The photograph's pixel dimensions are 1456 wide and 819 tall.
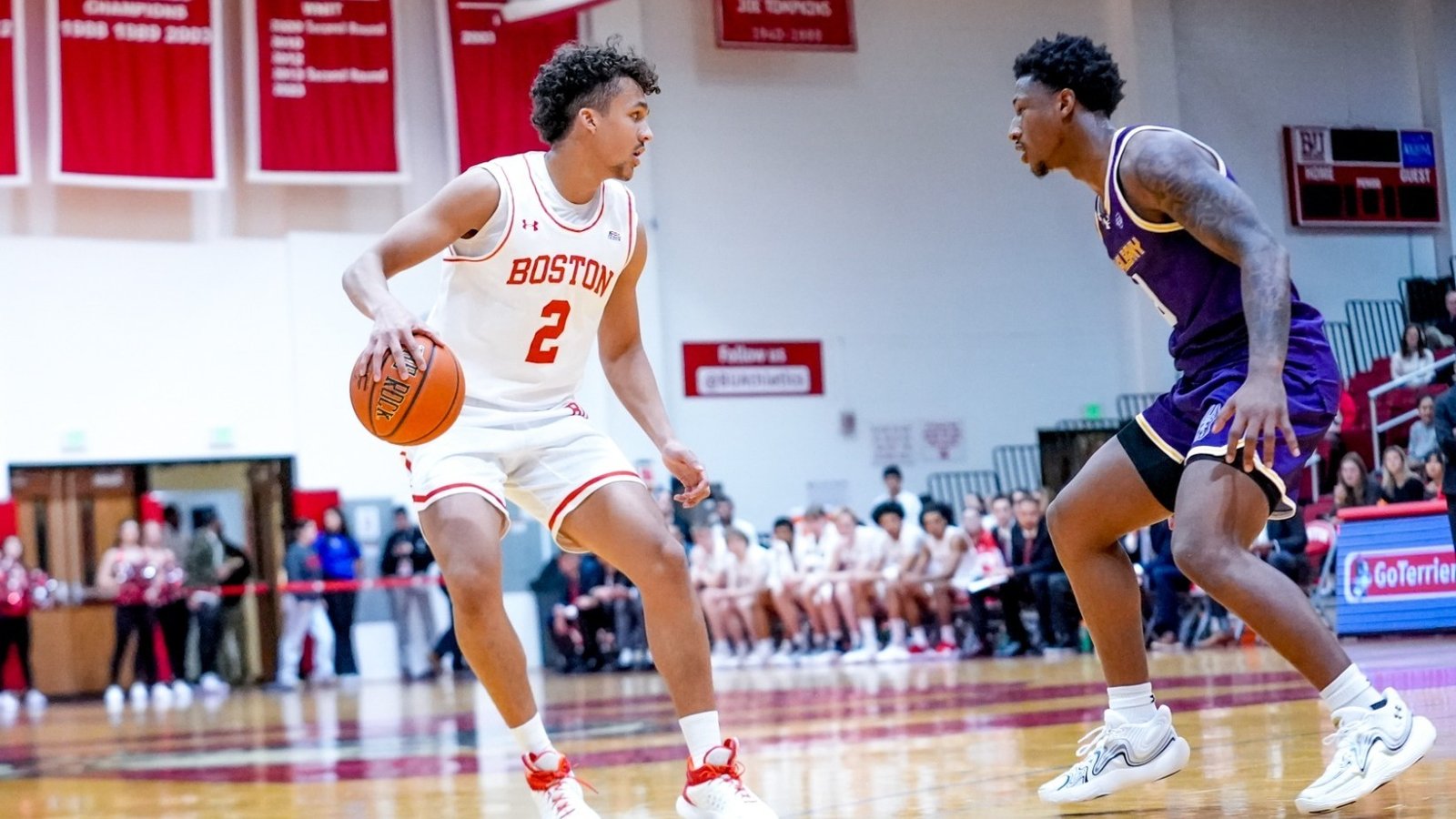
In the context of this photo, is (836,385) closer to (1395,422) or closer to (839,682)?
(1395,422)

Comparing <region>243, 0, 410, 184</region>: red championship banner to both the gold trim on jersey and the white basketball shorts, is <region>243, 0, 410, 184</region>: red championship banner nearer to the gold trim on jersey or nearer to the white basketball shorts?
the white basketball shorts

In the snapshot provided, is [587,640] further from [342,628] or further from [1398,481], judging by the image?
[1398,481]

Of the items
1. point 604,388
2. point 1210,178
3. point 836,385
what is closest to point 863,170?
point 836,385

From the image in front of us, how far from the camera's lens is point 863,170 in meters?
20.3

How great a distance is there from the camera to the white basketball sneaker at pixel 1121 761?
408 centimetres

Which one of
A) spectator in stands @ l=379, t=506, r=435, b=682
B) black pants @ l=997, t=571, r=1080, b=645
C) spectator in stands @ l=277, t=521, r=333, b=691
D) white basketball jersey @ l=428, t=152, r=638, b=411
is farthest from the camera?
spectator in stands @ l=379, t=506, r=435, b=682

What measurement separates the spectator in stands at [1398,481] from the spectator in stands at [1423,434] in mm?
1895

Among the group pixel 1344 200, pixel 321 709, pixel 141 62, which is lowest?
pixel 321 709

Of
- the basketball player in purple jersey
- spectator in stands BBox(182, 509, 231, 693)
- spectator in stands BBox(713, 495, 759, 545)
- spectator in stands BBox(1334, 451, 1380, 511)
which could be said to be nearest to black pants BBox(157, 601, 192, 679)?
spectator in stands BBox(182, 509, 231, 693)

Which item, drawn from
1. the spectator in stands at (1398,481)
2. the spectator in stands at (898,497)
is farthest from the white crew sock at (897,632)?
the spectator in stands at (1398,481)

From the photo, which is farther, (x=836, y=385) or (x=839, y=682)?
(x=836, y=385)

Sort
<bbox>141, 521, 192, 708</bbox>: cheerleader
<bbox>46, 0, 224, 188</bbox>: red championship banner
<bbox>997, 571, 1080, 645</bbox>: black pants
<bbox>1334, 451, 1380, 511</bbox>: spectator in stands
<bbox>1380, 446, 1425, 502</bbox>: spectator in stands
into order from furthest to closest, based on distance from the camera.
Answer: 1. <bbox>46, 0, 224, 188</bbox>: red championship banner
2. <bbox>141, 521, 192, 708</bbox>: cheerleader
3. <bbox>997, 571, 1080, 645</bbox>: black pants
4. <bbox>1334, 451, 1380, 511</bbox>: spectator in stands
5. <bbox>1380, 446, 1425, 502</bbox>: spectator in stands

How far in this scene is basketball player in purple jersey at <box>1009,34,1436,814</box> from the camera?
3.72m

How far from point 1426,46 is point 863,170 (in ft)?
24.8
